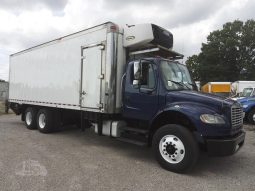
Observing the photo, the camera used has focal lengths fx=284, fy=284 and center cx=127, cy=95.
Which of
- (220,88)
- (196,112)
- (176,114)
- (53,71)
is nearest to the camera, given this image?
(196,112)

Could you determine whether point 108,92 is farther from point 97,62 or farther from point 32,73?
point 32,73

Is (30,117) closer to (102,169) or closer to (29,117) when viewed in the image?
(29,117)

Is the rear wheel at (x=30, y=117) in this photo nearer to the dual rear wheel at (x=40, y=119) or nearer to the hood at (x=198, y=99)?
the dual rear wheel at (x=40, y=119)

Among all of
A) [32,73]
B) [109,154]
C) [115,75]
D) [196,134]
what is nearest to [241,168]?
[196,134]

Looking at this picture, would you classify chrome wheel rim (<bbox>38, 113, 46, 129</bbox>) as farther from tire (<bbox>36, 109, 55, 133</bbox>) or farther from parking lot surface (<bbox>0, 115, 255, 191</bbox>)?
parking lot surface (<bbox>0, 115, 255, 191</bbox>)

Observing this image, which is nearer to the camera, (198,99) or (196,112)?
(196,112)

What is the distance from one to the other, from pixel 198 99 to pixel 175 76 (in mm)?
1167

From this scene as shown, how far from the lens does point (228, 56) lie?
50.2 metres

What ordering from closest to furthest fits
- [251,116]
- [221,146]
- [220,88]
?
[221,146] < [251,116] < [220,88]

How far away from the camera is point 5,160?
254 inches

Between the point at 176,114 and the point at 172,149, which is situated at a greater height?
the point at 176,114

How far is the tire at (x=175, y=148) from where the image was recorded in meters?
5.62

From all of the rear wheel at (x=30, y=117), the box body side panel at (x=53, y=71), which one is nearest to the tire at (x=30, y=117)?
the rear wheel at (x=30, y=117)

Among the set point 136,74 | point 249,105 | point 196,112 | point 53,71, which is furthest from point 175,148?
point 249,105
